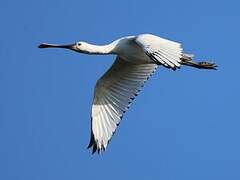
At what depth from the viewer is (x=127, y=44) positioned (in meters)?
15.0

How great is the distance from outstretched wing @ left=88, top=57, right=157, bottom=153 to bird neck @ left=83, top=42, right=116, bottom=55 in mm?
840

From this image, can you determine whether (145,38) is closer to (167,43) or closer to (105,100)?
(167,43)

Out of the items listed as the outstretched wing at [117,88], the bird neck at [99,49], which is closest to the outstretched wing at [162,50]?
the bird neck at [99,49]

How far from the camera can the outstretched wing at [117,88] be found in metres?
16.0

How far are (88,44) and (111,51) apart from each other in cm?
48

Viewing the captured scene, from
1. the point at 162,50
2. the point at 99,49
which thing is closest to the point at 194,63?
the point at 99,49

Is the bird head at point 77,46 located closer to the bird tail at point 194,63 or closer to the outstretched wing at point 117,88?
the outstretched wing at point 117,88

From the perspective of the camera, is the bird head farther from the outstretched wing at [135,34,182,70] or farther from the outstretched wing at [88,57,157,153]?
the outstretched wing at [135,34,182,70]

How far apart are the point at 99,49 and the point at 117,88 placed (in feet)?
4.16

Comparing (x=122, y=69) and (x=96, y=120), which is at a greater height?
(x=122, y=69)

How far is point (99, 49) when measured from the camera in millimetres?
15305

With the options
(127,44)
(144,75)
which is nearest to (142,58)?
(127,44)

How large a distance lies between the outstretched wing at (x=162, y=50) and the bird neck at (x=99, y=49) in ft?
3.41

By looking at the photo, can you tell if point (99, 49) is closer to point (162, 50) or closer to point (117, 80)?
point (117, 80)
